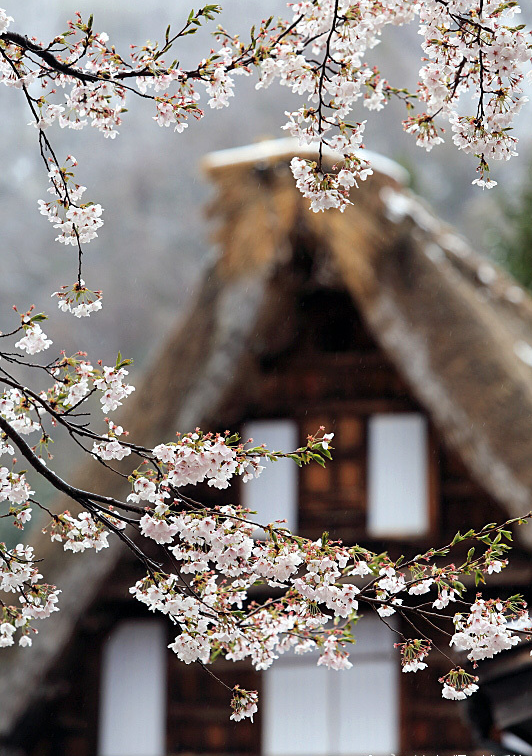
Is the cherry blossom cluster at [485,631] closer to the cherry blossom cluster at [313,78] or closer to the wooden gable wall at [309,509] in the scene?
the cherry blossom cluster at [313,78]

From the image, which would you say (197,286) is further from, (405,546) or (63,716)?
(63,716)

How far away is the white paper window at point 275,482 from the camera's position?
203 inches

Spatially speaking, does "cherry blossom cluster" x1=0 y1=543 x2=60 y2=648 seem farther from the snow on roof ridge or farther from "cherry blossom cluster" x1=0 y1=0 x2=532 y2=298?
the snow on roof ridge

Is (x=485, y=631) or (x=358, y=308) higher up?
(x=358, y=308)

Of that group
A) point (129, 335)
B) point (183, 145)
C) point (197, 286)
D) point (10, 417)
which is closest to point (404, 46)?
point (183, 145)

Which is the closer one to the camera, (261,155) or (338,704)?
(338,704)

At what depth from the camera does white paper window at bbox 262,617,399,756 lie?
4.75 m

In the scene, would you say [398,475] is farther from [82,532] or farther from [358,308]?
[82,532]

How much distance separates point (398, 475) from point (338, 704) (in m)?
1.26

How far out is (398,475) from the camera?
5074mm

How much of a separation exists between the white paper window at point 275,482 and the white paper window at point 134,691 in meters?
0.86

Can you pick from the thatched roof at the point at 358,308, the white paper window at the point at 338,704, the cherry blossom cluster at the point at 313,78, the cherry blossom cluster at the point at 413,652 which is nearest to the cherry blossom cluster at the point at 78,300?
the cherry blossom cluster at the point at 313,78

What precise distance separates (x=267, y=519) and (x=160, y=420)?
2.78 ft

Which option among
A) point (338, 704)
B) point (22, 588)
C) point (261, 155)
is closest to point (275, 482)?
point (338, 704)
